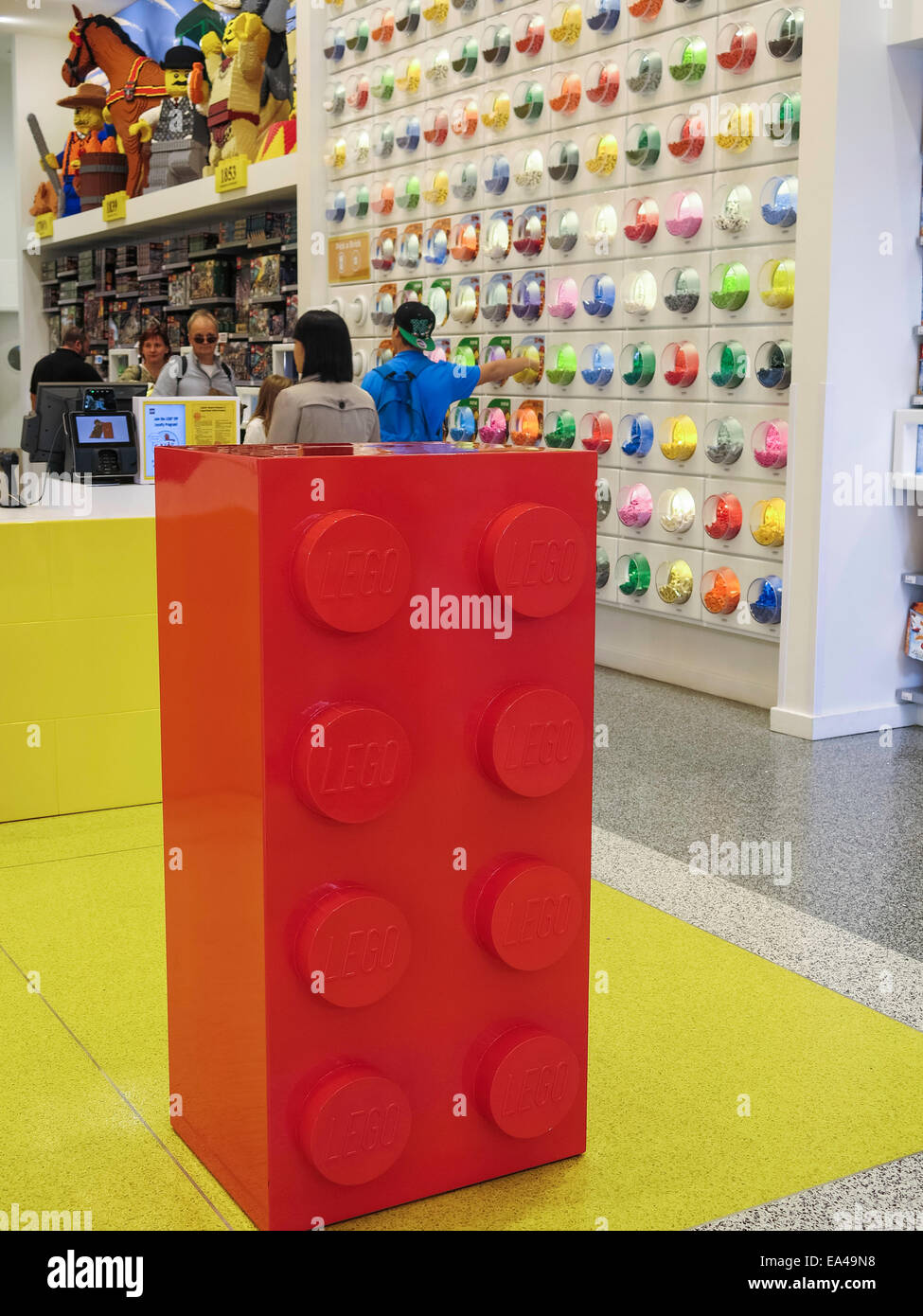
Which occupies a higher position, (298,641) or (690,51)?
(690,51)

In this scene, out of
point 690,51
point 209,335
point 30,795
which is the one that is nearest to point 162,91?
point 209,335

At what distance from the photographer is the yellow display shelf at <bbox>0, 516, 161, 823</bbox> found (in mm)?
4355

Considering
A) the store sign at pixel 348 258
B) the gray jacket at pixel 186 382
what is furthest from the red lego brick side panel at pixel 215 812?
the store sign at pixel 348 258

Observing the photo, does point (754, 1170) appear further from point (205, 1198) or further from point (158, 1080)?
point (158, 1080)

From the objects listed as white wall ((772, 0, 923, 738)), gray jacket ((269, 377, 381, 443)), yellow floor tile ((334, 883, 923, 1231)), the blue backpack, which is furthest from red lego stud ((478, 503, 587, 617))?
the blue backpack

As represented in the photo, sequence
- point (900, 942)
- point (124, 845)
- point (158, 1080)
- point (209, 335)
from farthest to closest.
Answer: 1. point (209, 335)
2. point (124, 845)
3. point (900, 942)
4. point (158, 1080)

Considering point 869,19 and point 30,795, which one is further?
point 869,19

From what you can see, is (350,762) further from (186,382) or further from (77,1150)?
(186,382)

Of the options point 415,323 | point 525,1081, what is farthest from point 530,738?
point 415,323

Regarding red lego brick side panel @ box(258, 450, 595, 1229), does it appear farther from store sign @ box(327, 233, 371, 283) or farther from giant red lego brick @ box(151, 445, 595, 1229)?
store sign @ box(327, 233, 371, 283)

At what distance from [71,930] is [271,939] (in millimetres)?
1619

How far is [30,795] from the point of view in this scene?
4434mm

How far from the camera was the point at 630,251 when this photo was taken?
21.1ft

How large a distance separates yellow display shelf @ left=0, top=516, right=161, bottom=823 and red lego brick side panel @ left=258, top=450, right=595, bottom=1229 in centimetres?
256
